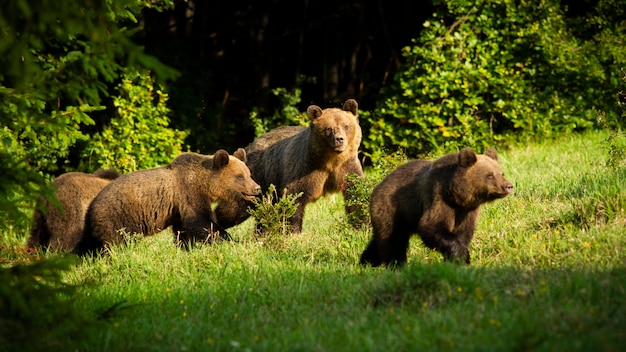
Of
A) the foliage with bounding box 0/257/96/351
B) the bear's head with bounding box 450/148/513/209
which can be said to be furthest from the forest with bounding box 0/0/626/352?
the bear's head with bounding box 450/148/513/209

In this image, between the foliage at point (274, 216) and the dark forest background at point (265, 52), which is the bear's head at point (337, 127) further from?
the dark forest background at point (265, 52)

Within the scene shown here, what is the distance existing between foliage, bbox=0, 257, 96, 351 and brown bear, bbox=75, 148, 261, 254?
3758mm

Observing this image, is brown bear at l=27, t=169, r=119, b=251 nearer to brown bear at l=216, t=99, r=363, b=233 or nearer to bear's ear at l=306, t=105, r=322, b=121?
brown bear at l=216, t=99, r=363, b=233

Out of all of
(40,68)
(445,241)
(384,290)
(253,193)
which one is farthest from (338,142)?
(40,68)

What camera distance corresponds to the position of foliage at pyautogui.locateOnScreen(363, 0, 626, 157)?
15.4 meters

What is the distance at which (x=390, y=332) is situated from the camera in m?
5.41

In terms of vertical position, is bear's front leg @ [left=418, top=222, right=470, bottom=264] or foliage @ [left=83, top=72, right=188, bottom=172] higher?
bear's front leg @ [left=418, top=222, right=470, bottom=264]

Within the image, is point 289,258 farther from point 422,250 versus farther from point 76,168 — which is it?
point 76,168

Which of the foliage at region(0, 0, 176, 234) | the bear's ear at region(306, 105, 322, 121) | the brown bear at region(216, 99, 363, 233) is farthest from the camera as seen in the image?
the bear's ear at region(306, 105, 322, 121)

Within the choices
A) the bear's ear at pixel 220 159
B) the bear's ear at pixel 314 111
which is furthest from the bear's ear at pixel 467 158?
the bear's ear at pixel 220 159

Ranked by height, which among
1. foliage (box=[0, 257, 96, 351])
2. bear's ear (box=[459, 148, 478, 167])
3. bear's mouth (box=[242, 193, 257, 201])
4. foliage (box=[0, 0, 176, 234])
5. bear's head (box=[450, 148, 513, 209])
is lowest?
bear's mouth (box=[242, 193, 257, 201])

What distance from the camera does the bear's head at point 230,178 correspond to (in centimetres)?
1005

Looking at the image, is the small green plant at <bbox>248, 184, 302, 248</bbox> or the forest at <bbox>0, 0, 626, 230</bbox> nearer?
the small green plant at <bbox>248, 184, 302, 248</bbox>

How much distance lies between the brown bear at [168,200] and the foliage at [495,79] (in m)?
6.06
